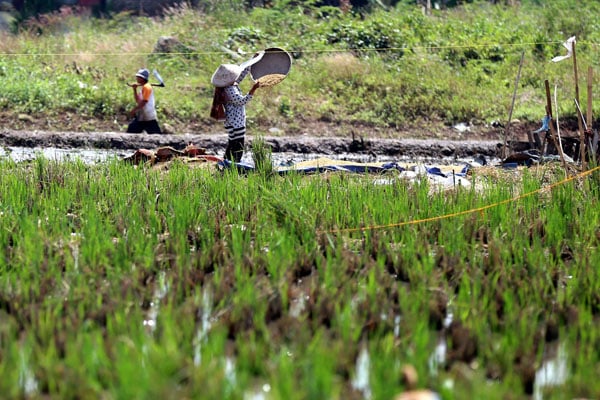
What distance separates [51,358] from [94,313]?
1.51 feet

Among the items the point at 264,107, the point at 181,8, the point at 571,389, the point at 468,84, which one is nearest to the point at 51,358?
the point at 571,389

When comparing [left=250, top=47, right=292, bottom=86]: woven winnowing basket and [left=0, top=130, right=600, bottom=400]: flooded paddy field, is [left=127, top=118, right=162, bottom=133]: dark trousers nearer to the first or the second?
[left=250, top=47, right=292, bottom=86]: woven winnowing basket

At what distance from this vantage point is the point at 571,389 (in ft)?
8.93

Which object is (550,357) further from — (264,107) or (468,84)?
(468,84)

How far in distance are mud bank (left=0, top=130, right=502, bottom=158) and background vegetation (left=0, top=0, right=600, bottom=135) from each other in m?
0.96

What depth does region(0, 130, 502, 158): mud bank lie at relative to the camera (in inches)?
385

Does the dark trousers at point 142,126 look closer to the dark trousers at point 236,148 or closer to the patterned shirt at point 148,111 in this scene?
the patterned shirt at point 148,111

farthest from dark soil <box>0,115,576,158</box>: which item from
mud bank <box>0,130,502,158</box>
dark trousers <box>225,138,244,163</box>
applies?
dark trousers <box>225,138,244,163</box>

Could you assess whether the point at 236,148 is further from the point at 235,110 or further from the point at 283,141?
the point at 283,141

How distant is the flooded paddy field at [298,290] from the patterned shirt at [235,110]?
198 centimetres

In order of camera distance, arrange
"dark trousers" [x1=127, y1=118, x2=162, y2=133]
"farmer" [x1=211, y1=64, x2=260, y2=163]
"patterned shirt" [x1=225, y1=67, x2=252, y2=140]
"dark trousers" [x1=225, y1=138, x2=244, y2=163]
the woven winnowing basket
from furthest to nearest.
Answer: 1. "dark trousers" [x1=127, y1=118, x2=162, y2=133]
2. "dark trousers" [x1=225, y1=138, x2=244, y2=163]
3. "patterned shirt" [x1=225, y1=67, x2=252, y2=140]
4. "farmer" [x1=211, y1=64, x2=260, y2=163]
5. the woven winnowing basket

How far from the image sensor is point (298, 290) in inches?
150

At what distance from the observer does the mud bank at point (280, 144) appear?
9773mm

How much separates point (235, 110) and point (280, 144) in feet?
6.83
